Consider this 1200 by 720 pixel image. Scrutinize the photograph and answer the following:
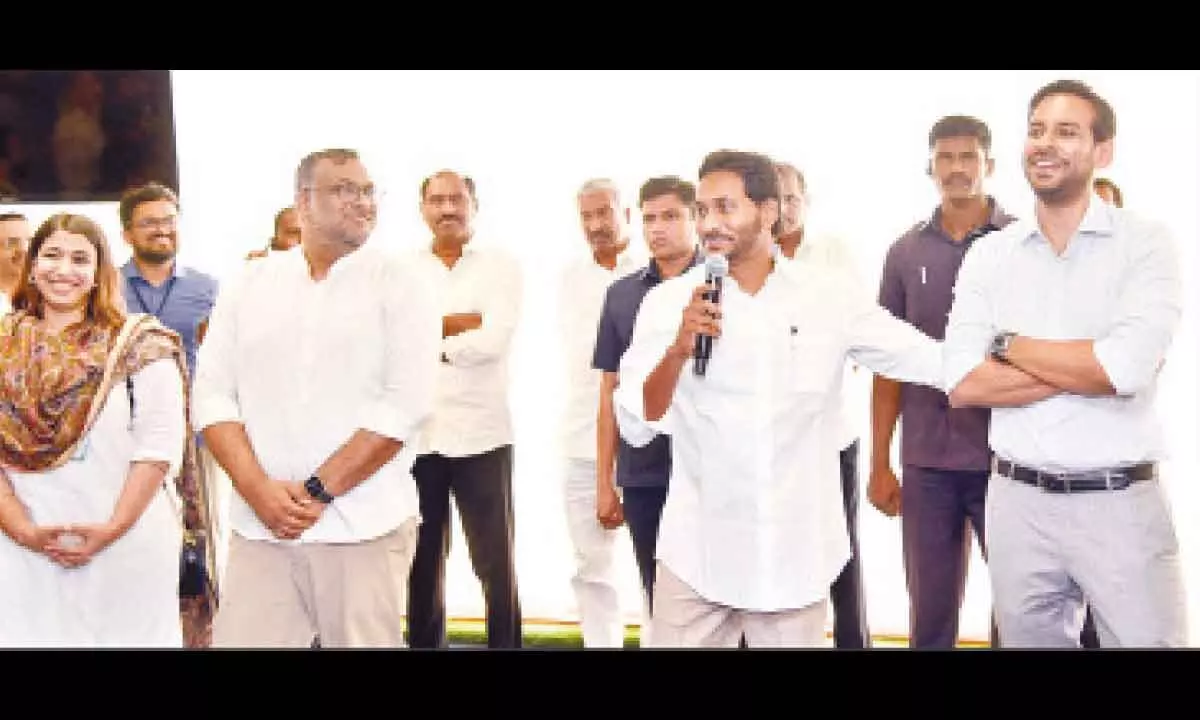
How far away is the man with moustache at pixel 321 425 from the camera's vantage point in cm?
401

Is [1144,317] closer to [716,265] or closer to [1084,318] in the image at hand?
[1084,318]

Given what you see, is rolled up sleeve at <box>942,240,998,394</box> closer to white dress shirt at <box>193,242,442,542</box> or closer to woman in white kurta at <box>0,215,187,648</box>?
white dress shirt at <box>193,242,442,542</box>

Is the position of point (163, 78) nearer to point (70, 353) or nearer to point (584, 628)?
point (70, 353)

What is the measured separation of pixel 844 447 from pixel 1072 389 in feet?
2.72

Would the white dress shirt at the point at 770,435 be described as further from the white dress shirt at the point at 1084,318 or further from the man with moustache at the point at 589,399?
the man with moustache at the point at 589,399

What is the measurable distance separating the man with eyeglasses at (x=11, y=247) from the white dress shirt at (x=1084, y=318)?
321 centimetres

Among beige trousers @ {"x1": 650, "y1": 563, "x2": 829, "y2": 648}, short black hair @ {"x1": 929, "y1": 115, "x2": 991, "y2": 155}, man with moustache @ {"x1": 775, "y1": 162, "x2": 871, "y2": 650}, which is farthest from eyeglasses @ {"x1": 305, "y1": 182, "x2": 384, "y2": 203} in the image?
short black hair @ {"x1": 929, "y1": 115, "x2": 991, "y2": 155}

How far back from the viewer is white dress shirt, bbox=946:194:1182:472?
3.64 m

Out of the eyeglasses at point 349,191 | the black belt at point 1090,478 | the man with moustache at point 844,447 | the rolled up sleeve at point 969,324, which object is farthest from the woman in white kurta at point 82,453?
the black belt at point 1090,478

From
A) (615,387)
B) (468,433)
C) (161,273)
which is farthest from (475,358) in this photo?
(161,273)

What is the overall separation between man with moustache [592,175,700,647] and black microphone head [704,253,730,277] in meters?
0.63

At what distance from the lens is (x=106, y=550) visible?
167 inches
